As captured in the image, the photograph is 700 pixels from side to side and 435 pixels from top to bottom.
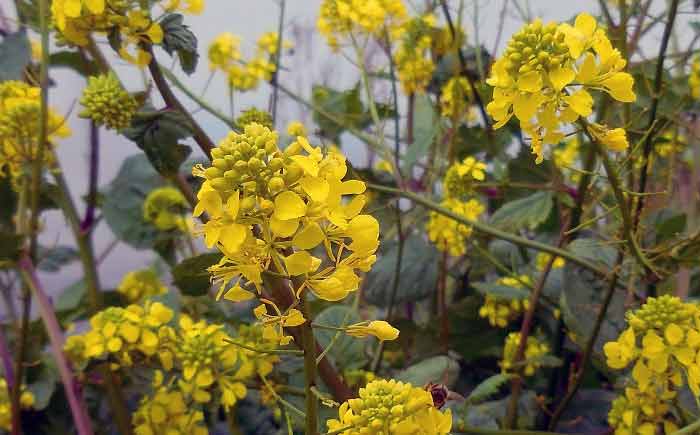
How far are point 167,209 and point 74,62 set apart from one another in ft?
0.74

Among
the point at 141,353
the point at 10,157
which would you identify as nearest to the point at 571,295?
the point at 141,353

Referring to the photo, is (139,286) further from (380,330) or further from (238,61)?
(380,330)

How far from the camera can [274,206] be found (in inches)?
14.0

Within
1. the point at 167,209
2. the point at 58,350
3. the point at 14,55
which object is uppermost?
the point at 14,55

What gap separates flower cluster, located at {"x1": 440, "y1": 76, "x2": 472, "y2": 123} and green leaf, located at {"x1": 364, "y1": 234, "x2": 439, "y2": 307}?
7.6 inches

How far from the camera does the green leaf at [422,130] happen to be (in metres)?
0.94

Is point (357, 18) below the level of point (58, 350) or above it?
above

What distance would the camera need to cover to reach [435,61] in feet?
3.87

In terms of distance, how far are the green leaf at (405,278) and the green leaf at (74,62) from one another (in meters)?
0.42

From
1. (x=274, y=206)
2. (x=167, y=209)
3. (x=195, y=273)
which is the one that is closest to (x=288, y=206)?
(x=274, y=206)

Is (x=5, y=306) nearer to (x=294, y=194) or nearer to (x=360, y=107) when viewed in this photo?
(x=360, y=107)

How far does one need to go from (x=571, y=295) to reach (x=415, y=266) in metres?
0.28

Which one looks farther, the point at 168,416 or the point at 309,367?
the point at 168,416

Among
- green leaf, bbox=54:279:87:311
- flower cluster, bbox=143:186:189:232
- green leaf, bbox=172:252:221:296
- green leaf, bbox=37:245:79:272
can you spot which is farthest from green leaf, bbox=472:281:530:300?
green leaf, bbox=37:245:79:272
